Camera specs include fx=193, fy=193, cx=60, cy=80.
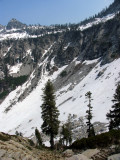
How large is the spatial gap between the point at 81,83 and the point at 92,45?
49392 millimetres

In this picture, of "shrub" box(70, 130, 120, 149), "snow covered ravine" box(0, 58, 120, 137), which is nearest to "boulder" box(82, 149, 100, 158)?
"shrub" box(70, 130, 120, 149)

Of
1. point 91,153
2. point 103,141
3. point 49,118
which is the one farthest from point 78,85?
point 91,153

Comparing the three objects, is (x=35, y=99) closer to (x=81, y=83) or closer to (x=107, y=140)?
(x=81, y=83)

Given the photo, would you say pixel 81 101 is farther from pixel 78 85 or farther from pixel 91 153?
pixel 91 153

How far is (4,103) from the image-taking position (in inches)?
5733

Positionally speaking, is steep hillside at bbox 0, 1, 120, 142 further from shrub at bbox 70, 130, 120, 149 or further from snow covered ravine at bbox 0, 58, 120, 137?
shrub at bbox 70, 130, 120, 149

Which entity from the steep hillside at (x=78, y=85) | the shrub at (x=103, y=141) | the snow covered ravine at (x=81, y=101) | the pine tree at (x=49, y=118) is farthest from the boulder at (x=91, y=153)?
the snow covered ravine at (x=81, y=101)

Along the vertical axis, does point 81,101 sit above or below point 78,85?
below

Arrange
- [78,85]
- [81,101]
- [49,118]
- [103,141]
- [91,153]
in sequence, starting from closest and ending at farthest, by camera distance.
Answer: [91,153] < [103,141] < [49,118] < [81,101] < [78,85]

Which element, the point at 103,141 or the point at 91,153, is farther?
the point at 103,141

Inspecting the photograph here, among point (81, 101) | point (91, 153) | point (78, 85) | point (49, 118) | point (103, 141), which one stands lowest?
point (91, 153)

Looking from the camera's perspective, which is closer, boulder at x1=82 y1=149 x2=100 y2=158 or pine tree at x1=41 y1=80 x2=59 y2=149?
boulder at x1=82 y1=149 x2=100 y2=158

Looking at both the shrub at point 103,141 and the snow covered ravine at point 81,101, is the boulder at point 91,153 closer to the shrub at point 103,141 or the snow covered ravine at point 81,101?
the shrub at point 103,141

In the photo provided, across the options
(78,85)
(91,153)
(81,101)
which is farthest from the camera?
(78,85)
